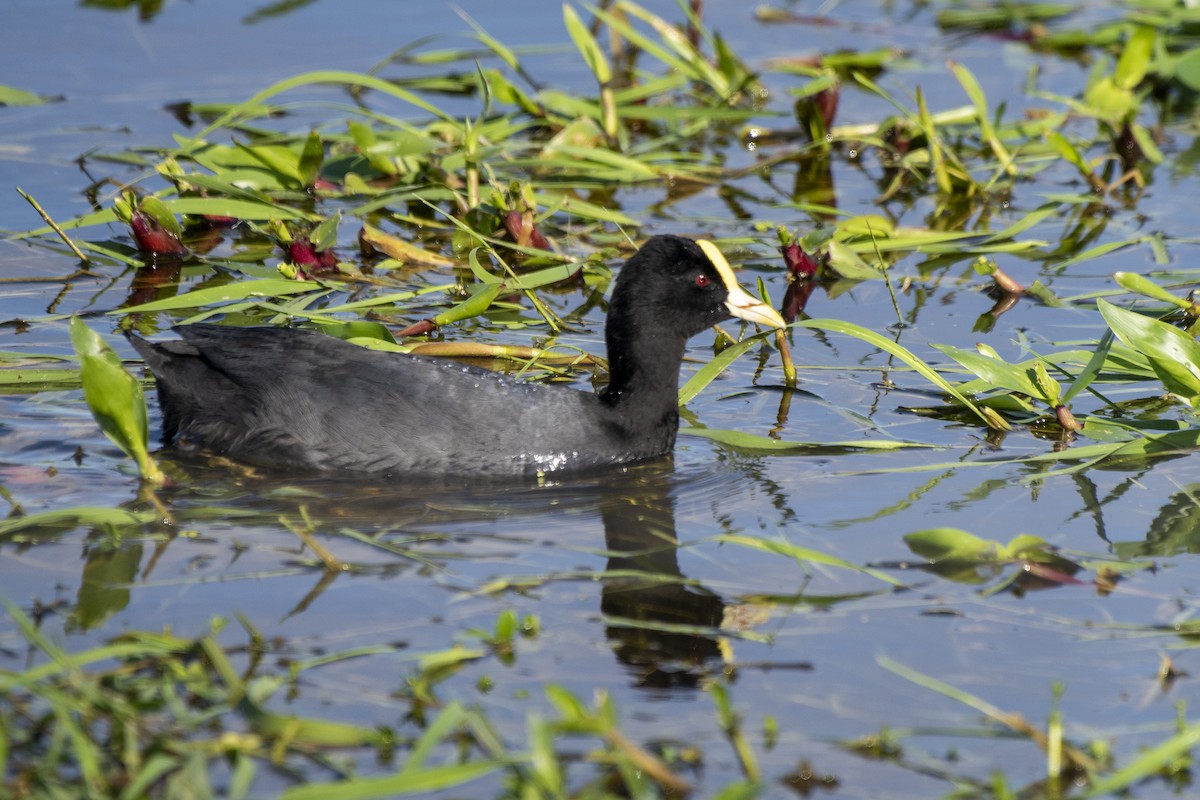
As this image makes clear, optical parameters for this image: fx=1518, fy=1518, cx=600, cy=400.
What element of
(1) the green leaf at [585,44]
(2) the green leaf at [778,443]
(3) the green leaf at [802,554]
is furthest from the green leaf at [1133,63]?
(3) the green leaf at [802,554]

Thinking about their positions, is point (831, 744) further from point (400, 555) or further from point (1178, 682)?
point (400, 555)

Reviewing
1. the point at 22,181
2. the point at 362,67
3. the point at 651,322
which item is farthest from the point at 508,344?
the point at 362,67

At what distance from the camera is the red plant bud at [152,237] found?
22.4ft

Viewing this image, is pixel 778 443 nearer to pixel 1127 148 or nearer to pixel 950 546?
pixel 950 546

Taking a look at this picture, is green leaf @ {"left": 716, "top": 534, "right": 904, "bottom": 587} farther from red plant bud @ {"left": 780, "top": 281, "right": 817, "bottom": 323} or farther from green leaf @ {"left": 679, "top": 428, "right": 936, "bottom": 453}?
red plant bud @ {"left": 780, "top": 281, "right": 817, "bottom": 323}

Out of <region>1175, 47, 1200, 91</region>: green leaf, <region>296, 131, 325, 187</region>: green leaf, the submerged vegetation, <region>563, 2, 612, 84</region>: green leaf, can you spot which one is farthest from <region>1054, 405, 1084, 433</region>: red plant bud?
<region>1175, 47, 1200, 91</region>: green leaf

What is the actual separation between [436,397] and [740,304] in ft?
3.91

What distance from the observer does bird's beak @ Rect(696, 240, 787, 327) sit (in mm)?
5547

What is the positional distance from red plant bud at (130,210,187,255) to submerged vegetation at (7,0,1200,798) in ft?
0.07

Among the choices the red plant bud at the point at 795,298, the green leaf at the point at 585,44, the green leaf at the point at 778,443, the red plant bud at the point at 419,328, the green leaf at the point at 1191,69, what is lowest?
the green leaf at the point at 778,443

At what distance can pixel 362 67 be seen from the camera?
31.3 feet

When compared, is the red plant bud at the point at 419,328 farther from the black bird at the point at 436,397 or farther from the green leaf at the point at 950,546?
the green leaf at the point at 950,546

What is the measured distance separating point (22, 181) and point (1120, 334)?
552 cm

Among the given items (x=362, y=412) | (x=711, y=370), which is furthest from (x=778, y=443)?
(x=362, y=412)
